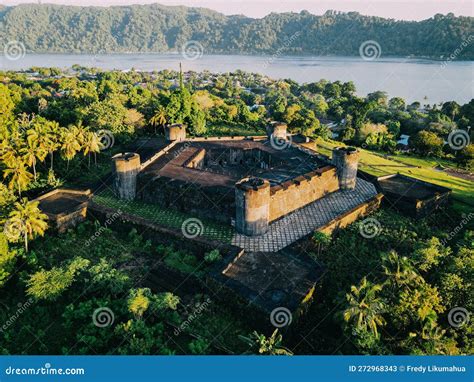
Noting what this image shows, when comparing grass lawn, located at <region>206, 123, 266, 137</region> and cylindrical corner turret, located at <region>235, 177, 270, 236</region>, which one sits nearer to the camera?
cylindrical corner turret, located at <region>235, 177, 270, 236</region>

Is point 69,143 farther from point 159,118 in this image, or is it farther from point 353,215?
point 353,215

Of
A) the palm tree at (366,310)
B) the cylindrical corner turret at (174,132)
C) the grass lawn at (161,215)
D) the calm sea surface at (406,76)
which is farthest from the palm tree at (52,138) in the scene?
the calm sea surface at (406,76)

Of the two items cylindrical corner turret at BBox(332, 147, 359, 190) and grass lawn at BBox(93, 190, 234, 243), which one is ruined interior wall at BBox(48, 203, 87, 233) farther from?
cylindrical corner turret at BBox(332, 147, 359, 190)

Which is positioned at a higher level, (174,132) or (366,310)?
(174,132)

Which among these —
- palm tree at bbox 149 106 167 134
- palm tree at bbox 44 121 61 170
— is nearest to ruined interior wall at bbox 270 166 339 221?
palm tree at bbox 44 121 61 170

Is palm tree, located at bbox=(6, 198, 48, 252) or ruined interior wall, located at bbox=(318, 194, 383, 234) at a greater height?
palm tree, located at bbox=(6, 198, 48, 252)

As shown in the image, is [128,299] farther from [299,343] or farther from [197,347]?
[299,343]

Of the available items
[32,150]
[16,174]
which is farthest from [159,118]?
[16,174]
